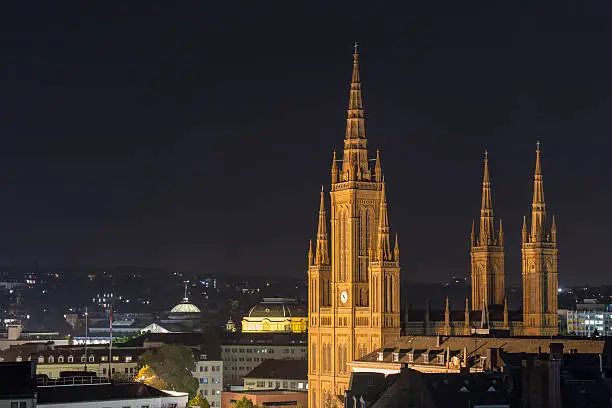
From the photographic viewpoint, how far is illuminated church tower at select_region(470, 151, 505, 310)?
198m

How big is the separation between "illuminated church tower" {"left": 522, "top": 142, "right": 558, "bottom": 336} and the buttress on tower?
573 inches

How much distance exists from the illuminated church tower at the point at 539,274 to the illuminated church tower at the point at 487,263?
5.72 metres

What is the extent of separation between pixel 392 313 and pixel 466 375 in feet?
241

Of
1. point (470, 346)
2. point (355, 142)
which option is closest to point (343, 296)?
point (355, 142)

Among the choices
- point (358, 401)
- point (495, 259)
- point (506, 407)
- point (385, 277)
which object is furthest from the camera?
point (495, 259)

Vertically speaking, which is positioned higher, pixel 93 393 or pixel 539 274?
pixel 539 274

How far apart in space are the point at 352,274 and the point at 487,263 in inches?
632

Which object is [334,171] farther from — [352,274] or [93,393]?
[93,393]

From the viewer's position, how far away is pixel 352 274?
7520 inches

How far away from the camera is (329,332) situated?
193500 mm

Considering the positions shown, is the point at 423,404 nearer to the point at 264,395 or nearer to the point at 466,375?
the point at 466,375

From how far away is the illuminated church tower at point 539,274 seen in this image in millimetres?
190125

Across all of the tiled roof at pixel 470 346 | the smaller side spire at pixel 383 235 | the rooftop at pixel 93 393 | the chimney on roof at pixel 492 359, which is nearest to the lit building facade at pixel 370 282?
the smaller side spire at pixel 383 235

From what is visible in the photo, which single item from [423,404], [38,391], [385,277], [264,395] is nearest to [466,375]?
[423,404]
